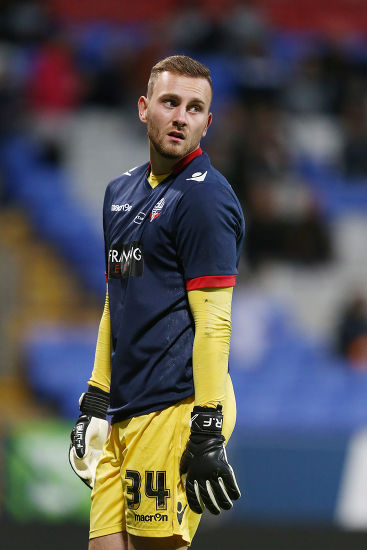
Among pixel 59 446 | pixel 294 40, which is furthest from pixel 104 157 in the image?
pixel 59 446

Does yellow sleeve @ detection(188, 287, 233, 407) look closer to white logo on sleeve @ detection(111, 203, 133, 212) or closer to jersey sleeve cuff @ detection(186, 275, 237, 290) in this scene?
jersey sleeve cuff @ detection(186, 275, 237, 290)

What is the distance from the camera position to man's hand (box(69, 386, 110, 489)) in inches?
117

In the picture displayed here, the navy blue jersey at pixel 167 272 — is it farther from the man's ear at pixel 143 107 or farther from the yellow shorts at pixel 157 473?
the man's ear at pixel 143 107

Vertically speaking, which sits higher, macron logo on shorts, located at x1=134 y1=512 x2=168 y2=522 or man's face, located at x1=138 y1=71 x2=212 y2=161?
man's face, located at x1=138 y1=71 x2=212 y2=161

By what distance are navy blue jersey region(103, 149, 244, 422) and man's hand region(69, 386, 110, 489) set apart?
0.20 metres

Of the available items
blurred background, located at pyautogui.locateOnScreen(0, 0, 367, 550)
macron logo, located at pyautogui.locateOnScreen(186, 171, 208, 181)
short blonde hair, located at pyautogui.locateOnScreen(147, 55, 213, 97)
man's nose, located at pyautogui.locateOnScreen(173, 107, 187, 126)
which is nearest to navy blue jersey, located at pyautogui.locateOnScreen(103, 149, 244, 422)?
macron logo, located at pyautogui.locateOnScreen(186, 171, 208, 181)

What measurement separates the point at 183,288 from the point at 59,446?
3904mm

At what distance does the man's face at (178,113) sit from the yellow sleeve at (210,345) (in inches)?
17.1

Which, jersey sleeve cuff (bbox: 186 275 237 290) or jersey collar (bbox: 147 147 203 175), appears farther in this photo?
jersey collar (bbox: 147 147 203 175)

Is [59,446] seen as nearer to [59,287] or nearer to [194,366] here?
[59,287]

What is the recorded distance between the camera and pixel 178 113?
2.71 metres

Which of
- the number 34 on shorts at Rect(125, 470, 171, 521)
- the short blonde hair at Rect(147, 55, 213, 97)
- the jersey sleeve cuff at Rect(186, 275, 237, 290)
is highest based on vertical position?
the short blonde hair at Rect(147, 55, 213, 97)

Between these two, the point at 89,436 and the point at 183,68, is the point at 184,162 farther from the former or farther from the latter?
the point at 89,436

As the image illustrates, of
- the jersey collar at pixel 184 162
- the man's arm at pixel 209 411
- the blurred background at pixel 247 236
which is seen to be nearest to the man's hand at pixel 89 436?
the man's arm at pixel 209 411
